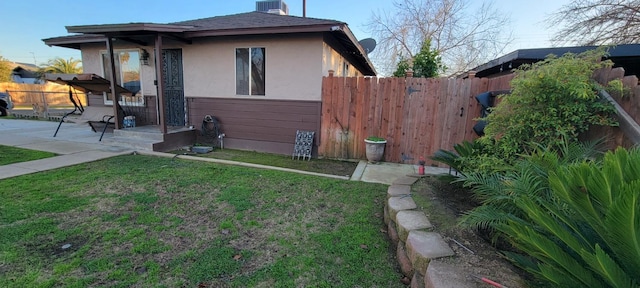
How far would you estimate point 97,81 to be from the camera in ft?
22.1

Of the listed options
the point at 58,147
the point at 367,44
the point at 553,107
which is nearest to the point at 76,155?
the point at 58,147

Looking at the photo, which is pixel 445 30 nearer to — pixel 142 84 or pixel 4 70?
pixel 142 84

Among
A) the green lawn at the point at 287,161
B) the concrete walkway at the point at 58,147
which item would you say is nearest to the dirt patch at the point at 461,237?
the green lawn at the point at 287,161

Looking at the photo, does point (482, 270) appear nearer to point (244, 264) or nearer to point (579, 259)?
point (579, 259)

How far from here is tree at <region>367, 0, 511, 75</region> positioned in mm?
15648

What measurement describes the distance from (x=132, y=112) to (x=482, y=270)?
885 cm

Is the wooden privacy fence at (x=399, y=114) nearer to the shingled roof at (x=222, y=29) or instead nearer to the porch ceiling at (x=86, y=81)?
the shingled roof at (x=222, y=29)

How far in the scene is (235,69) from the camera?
6.73 m

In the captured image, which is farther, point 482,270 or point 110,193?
point 110,193

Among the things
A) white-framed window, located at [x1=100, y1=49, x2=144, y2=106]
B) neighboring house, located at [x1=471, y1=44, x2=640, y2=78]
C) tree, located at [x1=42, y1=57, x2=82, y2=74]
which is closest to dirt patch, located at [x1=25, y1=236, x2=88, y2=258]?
white-framed window, located at [x1=100, y1=49, x2=144, y2=106]

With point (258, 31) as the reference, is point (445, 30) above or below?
above

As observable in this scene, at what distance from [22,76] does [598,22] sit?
4774 cm

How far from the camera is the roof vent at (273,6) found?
9878mm

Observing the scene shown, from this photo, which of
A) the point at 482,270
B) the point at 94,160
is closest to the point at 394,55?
the point at 94,160
